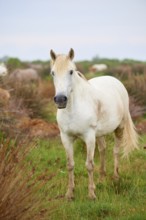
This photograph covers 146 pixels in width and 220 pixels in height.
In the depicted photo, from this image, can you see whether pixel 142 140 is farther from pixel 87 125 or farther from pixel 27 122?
pixel 87 125

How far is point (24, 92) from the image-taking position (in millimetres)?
12898

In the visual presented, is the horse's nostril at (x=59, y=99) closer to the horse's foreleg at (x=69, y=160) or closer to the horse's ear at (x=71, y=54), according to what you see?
the horse's ear at (x=71, y=54)

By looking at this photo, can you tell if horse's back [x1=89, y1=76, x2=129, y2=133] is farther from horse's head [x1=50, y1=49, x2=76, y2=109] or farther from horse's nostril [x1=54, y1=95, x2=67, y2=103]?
horse's nostril [x1=54, y1=95, x2=67, y2=103]

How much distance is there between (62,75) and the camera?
18.5ft

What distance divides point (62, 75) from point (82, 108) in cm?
62

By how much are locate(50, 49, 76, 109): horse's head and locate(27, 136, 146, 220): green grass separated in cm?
73

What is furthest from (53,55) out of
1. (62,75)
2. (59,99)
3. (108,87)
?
(108,87)

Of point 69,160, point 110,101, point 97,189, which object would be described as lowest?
point 97,189

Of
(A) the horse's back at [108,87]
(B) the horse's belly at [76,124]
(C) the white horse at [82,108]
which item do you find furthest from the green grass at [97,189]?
(A) the horse's back at [108,87]

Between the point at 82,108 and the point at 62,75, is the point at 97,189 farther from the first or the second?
the point at 62,75

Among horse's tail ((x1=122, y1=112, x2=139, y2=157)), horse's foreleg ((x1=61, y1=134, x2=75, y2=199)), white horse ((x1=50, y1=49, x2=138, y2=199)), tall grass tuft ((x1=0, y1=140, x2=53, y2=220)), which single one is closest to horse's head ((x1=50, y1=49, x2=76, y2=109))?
white horse ((x1=50, y1=49, x2=138, y2=199))

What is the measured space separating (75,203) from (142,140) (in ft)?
14.0

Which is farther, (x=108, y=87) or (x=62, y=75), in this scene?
(x=108, y=87)

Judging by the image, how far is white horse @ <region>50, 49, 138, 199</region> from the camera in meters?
5.69
